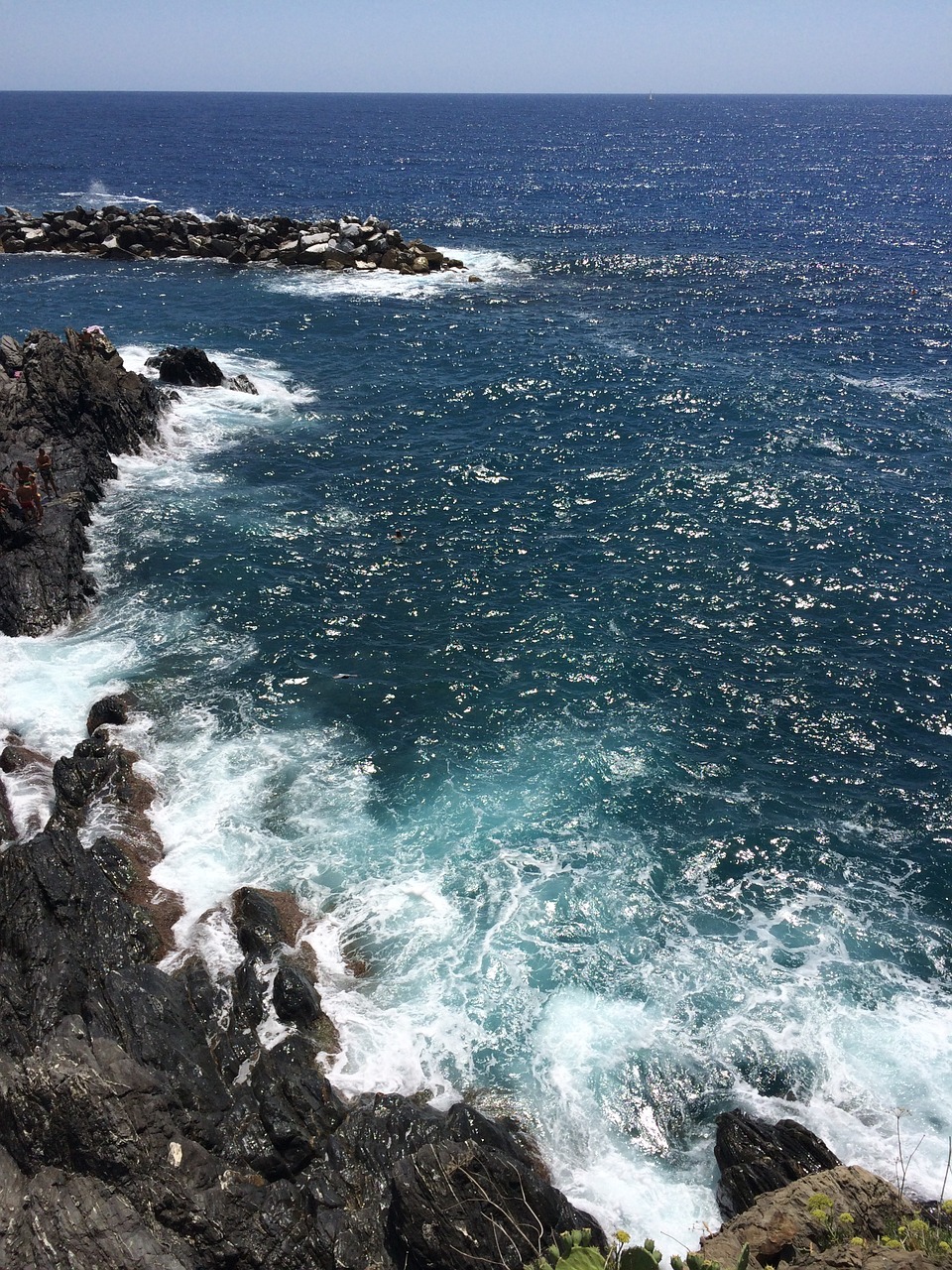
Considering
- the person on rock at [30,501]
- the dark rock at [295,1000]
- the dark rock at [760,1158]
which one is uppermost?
the person on rock at [30,501]

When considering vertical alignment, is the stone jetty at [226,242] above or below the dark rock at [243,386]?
above

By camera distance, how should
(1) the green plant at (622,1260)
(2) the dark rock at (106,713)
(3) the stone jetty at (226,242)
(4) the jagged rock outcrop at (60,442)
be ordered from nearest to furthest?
1. (1) the green plant at (622,1260)
2. (2) the dark rock at (106,713)
3. (4) the jagged rock outcrop at (60,442)
4. (3) the stone jetty at (226,242)

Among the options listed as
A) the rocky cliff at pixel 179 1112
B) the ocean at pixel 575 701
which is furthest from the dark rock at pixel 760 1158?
the rocky cliff at pixel 179 1112

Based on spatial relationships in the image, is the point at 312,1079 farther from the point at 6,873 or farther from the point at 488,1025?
the point at 6,873

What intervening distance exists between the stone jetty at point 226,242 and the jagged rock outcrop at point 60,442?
1922 inches

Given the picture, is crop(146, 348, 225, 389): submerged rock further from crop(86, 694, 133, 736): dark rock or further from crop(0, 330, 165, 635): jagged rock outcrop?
crop(86, 694, 133, 736): dark rock

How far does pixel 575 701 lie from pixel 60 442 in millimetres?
36391

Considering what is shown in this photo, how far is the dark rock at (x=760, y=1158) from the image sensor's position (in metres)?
19.5

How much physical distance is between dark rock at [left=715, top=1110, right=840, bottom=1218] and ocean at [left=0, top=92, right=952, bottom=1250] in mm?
814

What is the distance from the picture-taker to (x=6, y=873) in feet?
80.5

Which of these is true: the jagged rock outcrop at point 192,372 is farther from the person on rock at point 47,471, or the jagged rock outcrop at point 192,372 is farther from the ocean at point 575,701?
the person on rock at point 47,471

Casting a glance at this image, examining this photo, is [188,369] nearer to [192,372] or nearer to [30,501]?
[192,372]

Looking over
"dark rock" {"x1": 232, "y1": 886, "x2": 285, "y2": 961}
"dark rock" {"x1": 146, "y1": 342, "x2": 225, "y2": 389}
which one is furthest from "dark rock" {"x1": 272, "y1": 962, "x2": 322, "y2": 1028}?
"dark rock" {"x1": 146, "y1": 342, "x2": 225, "y2": 389}

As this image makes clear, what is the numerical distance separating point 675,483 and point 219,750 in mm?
32227
